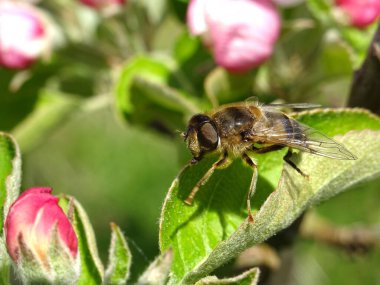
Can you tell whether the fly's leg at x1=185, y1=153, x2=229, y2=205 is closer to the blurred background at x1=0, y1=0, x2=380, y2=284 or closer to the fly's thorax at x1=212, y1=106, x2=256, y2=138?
the fly's thorax at x1=212, y1=106, x2=256, y2=138

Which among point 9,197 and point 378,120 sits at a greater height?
point 9,197

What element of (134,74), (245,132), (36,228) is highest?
(36,228)

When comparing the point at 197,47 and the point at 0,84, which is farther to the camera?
the point at 0,84

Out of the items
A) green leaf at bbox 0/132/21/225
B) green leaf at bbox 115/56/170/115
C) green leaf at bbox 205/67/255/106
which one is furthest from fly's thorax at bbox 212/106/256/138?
green leaf at bbox 0/132/21/225

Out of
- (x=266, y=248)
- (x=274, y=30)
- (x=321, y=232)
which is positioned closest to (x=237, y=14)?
(x=274, y=30)

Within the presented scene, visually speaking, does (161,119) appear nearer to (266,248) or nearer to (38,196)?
(266,248)

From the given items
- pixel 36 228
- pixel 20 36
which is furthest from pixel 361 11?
pixel 36 228

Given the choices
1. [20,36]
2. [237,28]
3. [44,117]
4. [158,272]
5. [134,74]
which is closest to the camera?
[158,272]

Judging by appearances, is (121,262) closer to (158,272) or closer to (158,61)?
(158,272)
